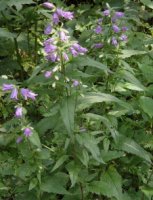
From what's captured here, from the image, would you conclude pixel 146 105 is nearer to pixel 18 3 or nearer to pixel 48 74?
pixel 48 74

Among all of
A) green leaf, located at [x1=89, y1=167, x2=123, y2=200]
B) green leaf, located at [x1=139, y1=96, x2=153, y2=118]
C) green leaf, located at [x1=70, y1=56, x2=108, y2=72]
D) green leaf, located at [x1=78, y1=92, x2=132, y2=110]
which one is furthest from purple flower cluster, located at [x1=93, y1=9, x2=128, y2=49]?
green leaf, located at [x1=89, y1=167, x2=123, y2=200]

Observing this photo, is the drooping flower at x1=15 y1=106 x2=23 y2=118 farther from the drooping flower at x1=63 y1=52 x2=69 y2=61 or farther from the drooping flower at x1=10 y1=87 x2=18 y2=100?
the drooping flower at x1=63 y1=52 x2=69 y2=61

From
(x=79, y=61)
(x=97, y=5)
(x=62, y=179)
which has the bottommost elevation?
(x=62, y=179)

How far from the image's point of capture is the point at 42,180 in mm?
3447

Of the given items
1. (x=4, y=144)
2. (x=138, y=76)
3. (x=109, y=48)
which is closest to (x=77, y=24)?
(x=138, y=76)

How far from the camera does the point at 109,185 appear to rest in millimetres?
3547

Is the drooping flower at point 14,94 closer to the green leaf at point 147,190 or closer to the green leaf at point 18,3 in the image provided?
the green leaf at point 147,190

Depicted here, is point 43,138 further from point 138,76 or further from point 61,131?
point 138,76

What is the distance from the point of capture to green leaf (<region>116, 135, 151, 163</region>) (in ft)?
12.1

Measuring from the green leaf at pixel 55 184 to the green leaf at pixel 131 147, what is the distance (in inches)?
24.6

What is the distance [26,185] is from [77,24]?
3119mm

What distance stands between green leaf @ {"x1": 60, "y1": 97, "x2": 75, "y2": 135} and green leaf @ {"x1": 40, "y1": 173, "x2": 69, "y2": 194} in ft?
2.61

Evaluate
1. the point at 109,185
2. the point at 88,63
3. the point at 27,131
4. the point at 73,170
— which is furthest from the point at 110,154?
the point at 88,63

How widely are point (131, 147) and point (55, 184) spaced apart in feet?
2.75
